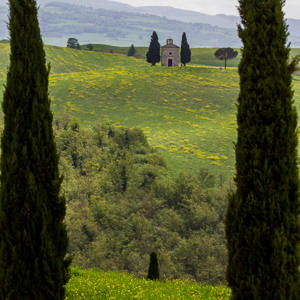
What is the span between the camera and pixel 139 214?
40.8 m

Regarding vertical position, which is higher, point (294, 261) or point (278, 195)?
point (278, 195)

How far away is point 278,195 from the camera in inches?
302

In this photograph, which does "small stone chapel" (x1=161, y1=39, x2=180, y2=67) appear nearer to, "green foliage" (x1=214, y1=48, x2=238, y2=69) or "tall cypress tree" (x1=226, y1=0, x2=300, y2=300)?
"green foliage" (x1=214, y1=48, x2=238, y2=69)

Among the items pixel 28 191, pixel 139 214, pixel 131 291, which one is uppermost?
pixel 28 191

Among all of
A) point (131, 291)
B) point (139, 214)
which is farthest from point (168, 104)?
point (131, 291)

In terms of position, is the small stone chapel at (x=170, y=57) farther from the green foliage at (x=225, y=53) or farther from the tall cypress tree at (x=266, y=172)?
the tall cypress tree at (x=266, y=172)

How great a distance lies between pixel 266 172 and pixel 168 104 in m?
72.4

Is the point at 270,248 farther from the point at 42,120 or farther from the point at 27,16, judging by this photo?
the point at 27,16

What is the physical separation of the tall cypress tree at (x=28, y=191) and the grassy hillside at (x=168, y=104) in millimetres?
43559

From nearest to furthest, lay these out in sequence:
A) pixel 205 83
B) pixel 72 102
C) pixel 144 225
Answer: pixel 144 225, pixel 72 102, pixel 205 83

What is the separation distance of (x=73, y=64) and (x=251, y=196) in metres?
115

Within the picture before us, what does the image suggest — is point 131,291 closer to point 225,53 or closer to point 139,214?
point 139,214

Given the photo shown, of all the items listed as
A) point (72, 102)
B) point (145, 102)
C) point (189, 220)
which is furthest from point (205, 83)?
point (189, 220)

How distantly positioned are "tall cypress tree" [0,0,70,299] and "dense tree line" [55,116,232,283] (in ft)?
86.6
